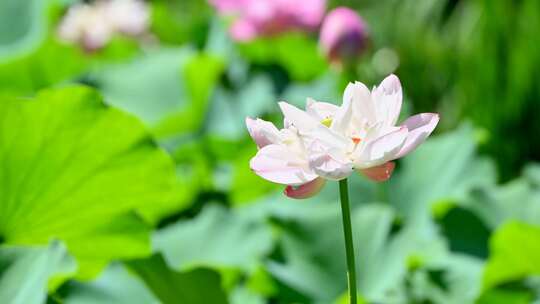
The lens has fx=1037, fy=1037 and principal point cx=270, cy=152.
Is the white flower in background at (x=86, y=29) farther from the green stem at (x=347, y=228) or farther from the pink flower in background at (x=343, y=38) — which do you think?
the green stem at (x=347, y=228)

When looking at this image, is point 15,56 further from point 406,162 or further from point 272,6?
point 406,162

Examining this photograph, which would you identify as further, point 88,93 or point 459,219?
point 459,219

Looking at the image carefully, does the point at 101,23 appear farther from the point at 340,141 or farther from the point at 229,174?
the point at 340,141

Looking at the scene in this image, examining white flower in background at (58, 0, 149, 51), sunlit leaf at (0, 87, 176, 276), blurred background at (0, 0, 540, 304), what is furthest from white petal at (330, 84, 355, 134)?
white flower in background at (58, 0, 149, 51)

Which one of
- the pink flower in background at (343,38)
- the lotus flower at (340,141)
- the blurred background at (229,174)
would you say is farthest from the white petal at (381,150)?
the pink flower in background at (343,38)

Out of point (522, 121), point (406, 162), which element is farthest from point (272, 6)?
point (522, 121)

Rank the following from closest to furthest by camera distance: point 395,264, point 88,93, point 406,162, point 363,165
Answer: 1. point 363,165
2. point 88,93
3. point 395,264
4. point 406,162
